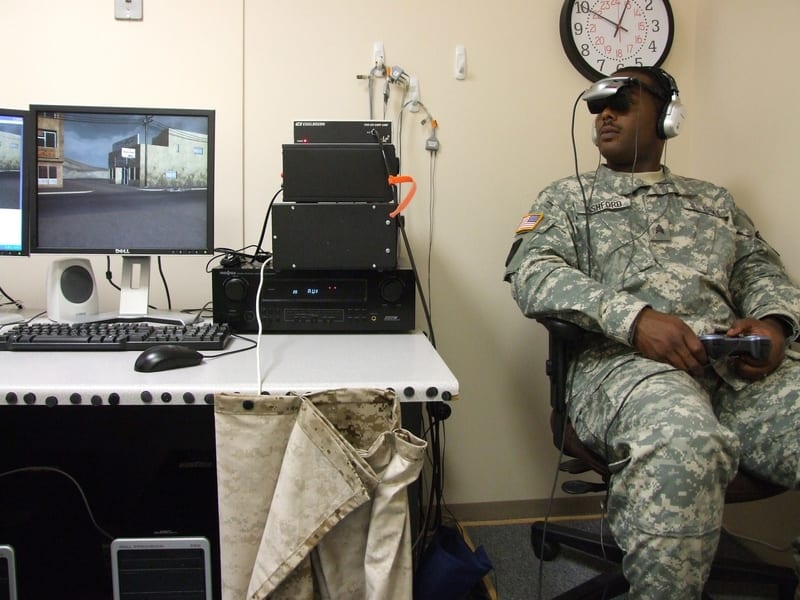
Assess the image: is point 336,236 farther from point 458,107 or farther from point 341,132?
point 458,107

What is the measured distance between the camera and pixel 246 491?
797mm

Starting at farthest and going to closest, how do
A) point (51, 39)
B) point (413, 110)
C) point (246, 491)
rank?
point (413, 110) < point (51, 39) < point (246, 491)

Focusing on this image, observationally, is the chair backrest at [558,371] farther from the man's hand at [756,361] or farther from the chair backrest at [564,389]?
the man's hand at [756,361]

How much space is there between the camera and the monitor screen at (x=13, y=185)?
1224 millimetres

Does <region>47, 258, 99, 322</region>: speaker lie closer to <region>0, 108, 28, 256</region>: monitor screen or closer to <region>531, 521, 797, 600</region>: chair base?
<region>0, 108, 28, 256</region>: monitor screen

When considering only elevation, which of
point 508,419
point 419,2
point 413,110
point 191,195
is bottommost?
point 508,419

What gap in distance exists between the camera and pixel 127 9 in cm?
157

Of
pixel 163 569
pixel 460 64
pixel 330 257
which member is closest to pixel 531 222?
pixel 330 257

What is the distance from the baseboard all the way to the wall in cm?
3

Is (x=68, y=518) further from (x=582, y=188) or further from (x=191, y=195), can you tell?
(x=582, y=188)

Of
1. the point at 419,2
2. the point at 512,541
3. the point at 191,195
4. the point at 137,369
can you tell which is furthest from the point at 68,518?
the point at 419,2

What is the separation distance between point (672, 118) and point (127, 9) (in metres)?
1.54

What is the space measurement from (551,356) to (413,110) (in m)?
0.89

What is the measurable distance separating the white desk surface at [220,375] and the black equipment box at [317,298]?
146 mm
